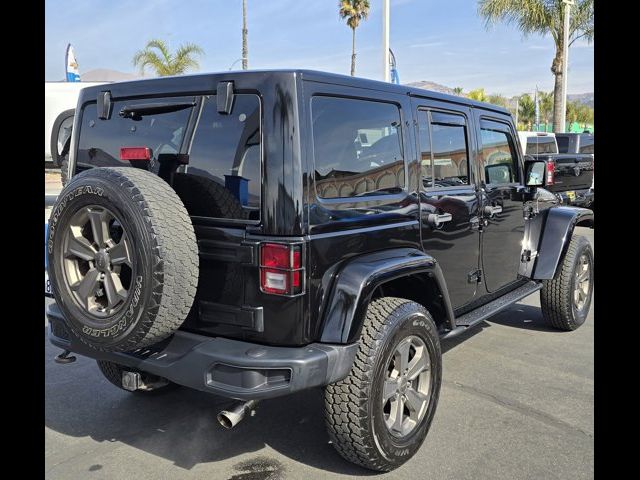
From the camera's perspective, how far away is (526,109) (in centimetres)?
5459

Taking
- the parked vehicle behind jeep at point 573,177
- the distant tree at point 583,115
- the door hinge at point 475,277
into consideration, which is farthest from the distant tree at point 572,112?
the door hinge at point 475,277

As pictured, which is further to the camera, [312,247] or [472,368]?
[472,368]

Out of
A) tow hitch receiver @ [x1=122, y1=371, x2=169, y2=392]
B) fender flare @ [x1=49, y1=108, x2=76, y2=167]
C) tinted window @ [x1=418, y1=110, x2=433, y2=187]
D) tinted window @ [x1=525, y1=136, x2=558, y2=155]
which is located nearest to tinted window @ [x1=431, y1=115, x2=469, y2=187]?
tinted window @ [x1=418, y1=110, x2=433, y2=187]

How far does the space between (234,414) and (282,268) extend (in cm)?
71

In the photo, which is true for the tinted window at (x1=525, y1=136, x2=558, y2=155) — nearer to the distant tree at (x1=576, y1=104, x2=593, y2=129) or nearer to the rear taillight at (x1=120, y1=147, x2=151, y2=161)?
the rear taillight at (x1=120, y1=147, x2=151, y2=161)

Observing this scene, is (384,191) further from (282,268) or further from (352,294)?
(282,268)

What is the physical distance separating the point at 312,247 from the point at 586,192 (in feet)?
36.1

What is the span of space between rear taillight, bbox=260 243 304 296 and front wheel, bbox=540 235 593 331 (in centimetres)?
324

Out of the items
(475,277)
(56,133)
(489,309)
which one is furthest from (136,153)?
(489,309)

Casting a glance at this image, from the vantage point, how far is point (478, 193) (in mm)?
4160

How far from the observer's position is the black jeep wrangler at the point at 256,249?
2568mm

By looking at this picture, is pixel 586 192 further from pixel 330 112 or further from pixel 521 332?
pixel 330 112
